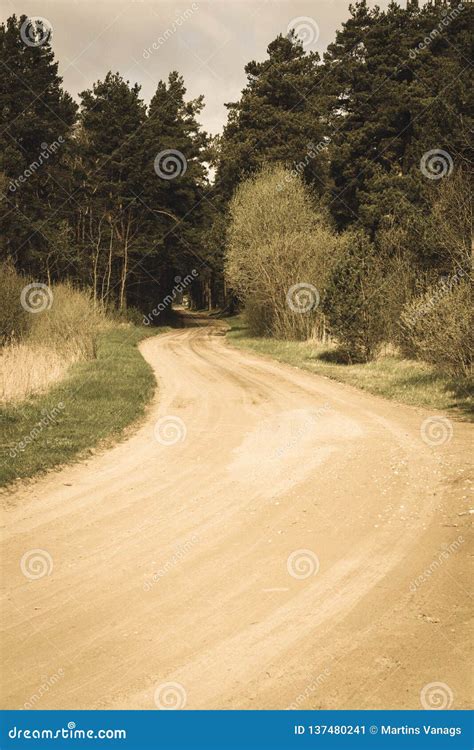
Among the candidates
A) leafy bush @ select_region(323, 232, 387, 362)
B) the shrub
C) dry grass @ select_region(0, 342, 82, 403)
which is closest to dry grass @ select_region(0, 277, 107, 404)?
dry grass @ select_region(0, 342, 82, 403)

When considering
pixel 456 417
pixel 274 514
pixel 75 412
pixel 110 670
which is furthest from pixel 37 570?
pixel 456 417

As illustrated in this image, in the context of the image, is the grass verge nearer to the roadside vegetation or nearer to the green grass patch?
the roadside vegetation

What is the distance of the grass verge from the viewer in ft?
44.7

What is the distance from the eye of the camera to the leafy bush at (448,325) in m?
14.8

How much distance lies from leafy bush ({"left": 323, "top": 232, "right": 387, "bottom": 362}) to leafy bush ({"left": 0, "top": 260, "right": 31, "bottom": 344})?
12124mm

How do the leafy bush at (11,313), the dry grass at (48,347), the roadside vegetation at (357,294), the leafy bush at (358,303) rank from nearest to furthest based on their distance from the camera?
the dry grass at (48,347), the roadside vegetation at (357,294), the leafy bush at (358,303), the leafy bush at (11,313)

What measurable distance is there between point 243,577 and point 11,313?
20105 mm

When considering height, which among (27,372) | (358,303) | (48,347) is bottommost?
(27,372)

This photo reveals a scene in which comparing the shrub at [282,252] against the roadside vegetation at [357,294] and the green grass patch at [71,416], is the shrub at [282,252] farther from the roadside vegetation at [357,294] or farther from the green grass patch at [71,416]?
the green grass patch at [71,416]

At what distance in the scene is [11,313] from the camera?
2262 centimetres

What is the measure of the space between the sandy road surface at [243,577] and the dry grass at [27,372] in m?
5.18

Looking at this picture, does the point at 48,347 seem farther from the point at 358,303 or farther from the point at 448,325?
the point at 448,325

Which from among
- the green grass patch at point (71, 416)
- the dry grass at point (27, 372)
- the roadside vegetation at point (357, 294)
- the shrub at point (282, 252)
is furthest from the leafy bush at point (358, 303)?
the dry grass at point (27, 372)

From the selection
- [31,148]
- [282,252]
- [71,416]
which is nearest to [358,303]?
[282,252]
